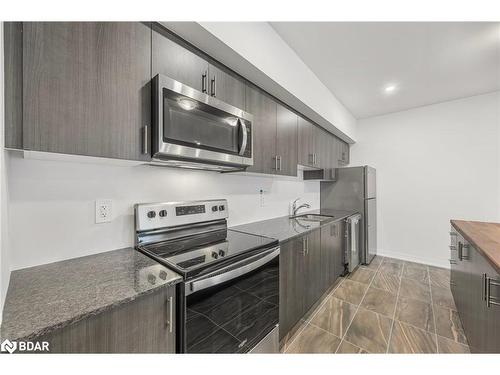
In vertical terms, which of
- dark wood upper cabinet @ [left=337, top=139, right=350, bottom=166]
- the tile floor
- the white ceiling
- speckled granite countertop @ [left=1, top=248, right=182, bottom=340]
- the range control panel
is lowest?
the tile floor

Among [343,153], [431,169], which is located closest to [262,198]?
[343,153]

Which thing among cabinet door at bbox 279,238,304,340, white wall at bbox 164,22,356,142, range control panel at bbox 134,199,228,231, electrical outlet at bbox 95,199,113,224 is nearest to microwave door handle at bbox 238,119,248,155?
white wall at bbox 164,22,356,142

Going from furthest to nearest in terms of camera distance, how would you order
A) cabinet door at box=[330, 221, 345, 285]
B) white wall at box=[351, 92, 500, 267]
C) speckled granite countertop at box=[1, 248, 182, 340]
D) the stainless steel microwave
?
white wall at box=[351, 92, 500, 267] < cabinet door at box=[330, 221, 345, 285] < the stainless steel microwave < speckled granite countertop at box=[1, 248, 182, 340]

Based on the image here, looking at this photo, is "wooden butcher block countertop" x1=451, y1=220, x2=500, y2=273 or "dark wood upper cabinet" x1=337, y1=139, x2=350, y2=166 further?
"dark wood upper cabinet" x1=337, y1=139, x2=350, y2=166

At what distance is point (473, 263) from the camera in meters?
1.50

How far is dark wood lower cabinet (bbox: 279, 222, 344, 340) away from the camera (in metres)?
1.58

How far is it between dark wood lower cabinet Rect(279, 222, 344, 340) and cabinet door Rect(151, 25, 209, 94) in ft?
4.16

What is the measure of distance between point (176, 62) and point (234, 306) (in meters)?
1.40

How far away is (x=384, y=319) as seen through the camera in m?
1.91

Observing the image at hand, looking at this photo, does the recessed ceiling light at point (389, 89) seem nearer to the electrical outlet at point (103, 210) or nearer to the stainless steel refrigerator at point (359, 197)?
the stainless steel refrigerator at point (359, 197)

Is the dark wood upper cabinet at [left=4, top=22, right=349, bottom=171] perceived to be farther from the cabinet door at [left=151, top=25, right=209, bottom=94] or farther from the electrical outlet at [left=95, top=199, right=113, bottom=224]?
the electrical outlet at [left=95, top=199, right=113, bottom=224]

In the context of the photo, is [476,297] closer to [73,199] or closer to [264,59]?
[264,59]

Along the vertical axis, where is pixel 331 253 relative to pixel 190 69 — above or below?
below
